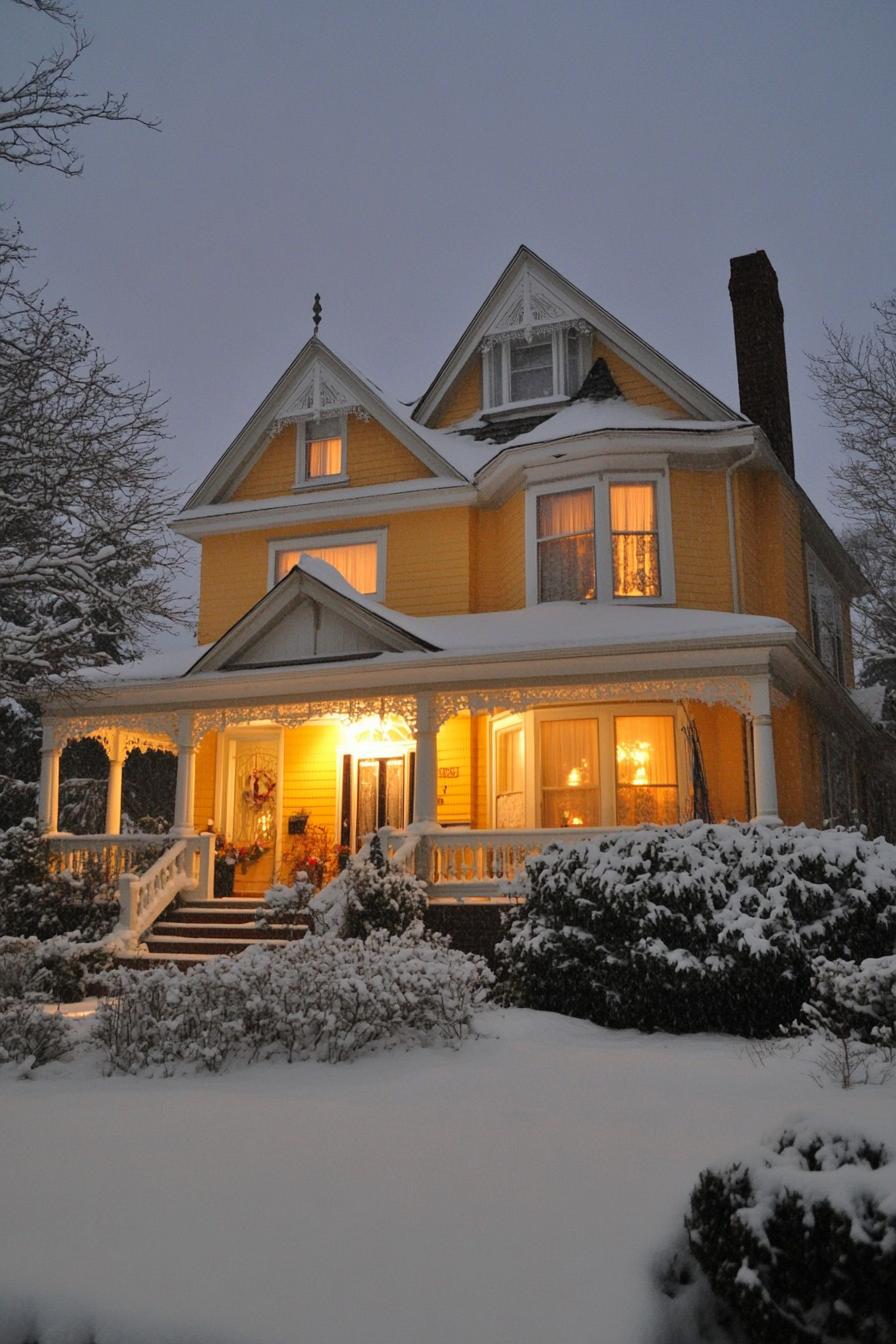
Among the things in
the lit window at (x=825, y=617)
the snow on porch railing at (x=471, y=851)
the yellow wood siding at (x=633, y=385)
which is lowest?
the snow on porch railing at (x=471, y=851)

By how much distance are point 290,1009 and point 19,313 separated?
8.01 metres

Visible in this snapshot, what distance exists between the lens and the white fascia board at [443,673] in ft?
45.3

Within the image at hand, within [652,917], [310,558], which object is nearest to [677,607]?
[310,558]

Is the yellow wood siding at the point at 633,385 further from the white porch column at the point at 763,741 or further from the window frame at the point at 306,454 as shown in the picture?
the white porch column at the point at 763,741

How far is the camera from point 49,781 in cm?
1700

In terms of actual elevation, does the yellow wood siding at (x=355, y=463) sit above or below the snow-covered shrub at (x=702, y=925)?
above

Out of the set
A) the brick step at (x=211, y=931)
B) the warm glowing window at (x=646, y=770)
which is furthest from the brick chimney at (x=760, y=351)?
the brick step at (x=211, y=931)

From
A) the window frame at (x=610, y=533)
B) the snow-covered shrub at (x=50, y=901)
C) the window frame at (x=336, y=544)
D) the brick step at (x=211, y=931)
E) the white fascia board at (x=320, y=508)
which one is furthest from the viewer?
the window frame at (x=336, y=544)

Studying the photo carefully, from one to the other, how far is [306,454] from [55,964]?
34.4 ft

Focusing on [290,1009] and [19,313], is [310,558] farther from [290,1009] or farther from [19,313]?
[290,1009]

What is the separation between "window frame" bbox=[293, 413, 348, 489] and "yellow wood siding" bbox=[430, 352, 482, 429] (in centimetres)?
167

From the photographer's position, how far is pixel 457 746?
56.3 ft

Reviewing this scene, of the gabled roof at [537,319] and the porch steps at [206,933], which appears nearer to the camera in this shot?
the porch steps at [206,933]

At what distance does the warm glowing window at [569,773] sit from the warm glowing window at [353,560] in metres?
4.35
